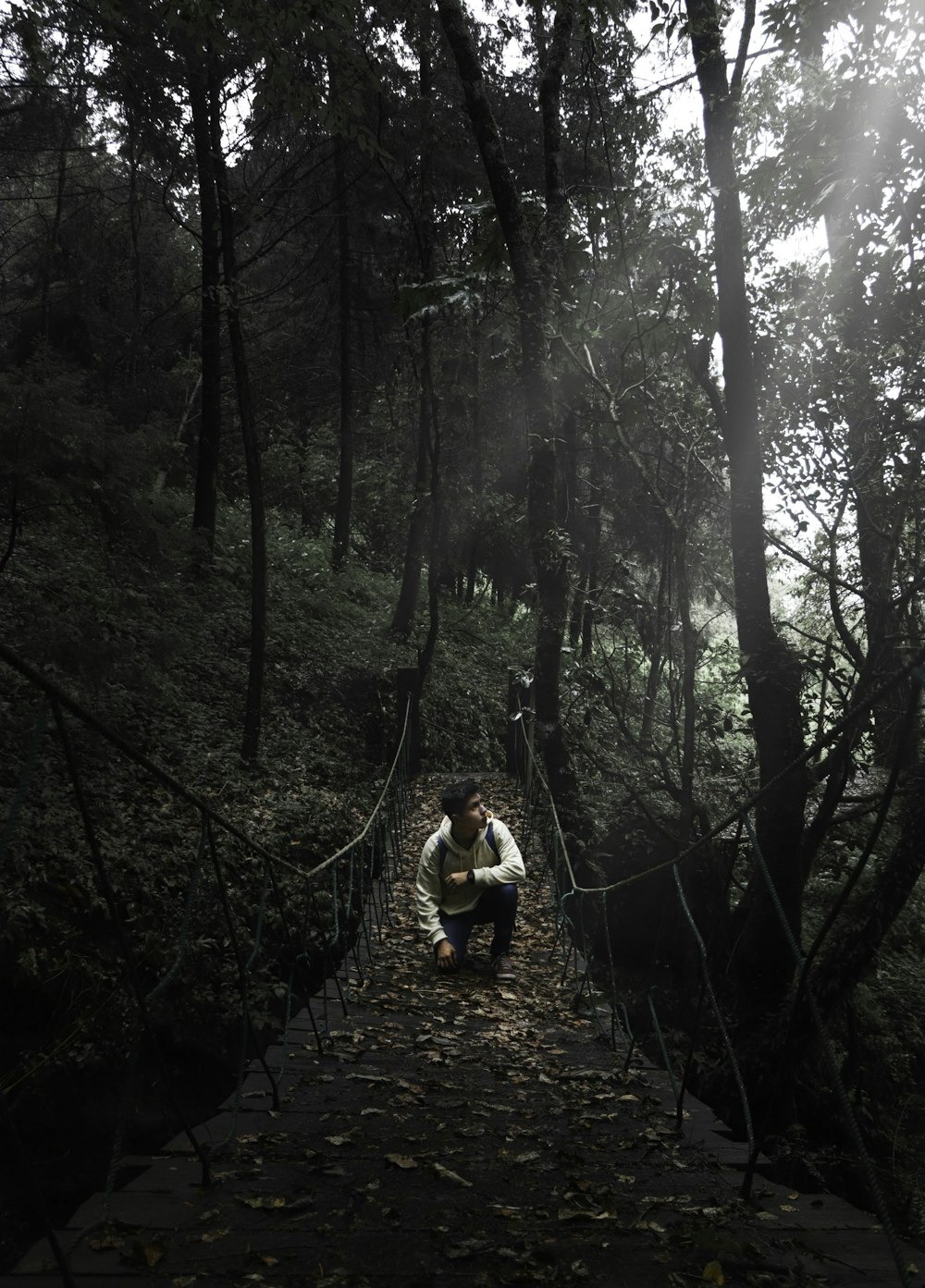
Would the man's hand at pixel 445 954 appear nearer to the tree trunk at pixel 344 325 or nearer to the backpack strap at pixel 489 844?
the backpack strap at pixel 489 844

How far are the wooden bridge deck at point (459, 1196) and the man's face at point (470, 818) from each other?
1.61 metres

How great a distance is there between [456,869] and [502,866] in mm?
332

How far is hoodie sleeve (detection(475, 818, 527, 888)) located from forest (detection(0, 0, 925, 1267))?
1291mm

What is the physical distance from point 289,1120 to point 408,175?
47.2 ft

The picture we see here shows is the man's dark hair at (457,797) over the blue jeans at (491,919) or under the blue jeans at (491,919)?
over

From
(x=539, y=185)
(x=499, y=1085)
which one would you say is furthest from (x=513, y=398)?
(x=499, y=1085)

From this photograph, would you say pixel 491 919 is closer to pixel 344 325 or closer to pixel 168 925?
pixel 168 925

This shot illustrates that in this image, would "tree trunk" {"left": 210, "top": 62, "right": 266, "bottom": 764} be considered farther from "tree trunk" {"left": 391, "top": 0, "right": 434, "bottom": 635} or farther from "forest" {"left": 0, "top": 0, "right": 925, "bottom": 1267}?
"tree trunk" {"left": 391, "top": 0, "right": 434, "bottom": 635}

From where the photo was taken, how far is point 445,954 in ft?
19.3

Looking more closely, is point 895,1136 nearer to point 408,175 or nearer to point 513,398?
point 408,175

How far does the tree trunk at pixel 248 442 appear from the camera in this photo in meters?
9.79

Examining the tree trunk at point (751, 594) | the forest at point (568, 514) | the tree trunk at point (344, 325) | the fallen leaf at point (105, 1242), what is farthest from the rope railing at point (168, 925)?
the tree trunk at point (344, 325)

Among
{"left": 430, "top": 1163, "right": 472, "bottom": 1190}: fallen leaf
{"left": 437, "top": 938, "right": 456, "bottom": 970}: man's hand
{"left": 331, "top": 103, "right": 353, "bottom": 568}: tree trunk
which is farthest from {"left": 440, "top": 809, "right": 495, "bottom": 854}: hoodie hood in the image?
{"left": 331, "top": 103, "right": 353, "bottom": 568}: tree trunk

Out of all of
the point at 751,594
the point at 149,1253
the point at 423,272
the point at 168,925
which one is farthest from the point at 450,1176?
the point at 423,272
